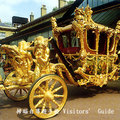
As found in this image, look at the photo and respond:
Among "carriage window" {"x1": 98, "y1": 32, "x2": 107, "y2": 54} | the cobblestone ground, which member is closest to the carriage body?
"carriage window" {"x1": 98, "y1": 32, "x2": 107, "y2": 54}

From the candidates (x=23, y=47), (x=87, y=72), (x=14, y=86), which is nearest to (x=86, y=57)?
(x=87, y=72)

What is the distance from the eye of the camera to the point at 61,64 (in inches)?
109

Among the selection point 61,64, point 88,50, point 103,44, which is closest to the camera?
point 61,64

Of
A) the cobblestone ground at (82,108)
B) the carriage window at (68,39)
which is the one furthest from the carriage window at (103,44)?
the cobblestone ground at (82,108)

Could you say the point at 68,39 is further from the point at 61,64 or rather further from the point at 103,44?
the point at 61,64

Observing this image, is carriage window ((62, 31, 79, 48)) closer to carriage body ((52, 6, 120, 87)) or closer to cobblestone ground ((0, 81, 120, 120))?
carriage body ((52, 6, 120, 87))

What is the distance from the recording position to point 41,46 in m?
2.38

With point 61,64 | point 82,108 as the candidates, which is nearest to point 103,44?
point 61,64

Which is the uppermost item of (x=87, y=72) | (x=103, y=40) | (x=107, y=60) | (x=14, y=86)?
(x=103, y=40)

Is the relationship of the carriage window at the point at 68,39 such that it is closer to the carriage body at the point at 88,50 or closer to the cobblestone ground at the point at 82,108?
the carriage body at the point at 88,50

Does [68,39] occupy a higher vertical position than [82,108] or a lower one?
higher

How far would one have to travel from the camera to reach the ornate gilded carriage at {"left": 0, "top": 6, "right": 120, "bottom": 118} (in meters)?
2.37

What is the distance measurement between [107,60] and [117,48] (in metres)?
0.87

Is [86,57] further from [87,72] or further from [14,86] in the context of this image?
[14,86]
